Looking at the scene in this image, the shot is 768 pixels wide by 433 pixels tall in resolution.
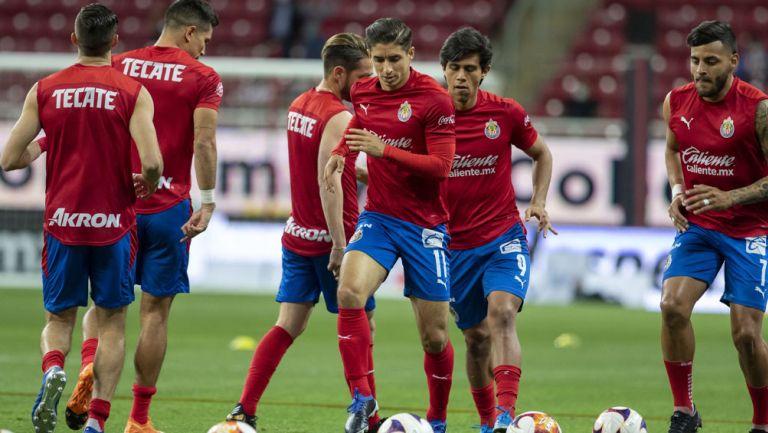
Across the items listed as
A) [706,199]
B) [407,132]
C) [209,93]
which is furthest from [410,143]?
[706,199]

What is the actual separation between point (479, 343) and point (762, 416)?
1650mm

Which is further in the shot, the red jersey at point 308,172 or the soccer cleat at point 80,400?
the red jersey at point 308,172

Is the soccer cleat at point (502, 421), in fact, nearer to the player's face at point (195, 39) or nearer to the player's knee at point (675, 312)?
the player's knee at point (675, 312)

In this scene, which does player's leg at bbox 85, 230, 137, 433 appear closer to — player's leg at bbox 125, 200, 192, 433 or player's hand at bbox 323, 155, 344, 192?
player's leg at bbox 125, 200, 192, 433

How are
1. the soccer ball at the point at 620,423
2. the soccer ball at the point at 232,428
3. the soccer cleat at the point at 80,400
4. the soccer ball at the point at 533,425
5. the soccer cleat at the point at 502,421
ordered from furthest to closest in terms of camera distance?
the soccer cleat at the point at 80,400
the soccer cleat at the point at 502,421
the soccer ball at the point at 620,423
the soccer ball at the point at 533,425
the soccer ball at the point at 232,428

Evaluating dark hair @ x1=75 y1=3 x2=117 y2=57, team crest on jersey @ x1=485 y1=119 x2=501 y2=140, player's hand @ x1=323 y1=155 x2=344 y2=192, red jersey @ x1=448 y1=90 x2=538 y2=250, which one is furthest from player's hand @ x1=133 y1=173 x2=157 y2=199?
team crest on jersey @ x1=485 y1=119 x2=501 y2=140

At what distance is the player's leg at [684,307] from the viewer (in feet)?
23.6

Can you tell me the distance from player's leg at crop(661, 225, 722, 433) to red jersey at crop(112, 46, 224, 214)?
2780 mm

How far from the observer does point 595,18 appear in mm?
24859

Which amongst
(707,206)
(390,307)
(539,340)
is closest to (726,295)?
(707,206)

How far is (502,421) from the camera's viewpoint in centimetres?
671

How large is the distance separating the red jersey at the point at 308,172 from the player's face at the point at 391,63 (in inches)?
20.9

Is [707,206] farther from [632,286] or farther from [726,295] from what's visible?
[632,286]

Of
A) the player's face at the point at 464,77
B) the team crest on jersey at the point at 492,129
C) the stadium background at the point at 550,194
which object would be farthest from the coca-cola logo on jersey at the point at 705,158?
the stadium background at the point at 550,194
